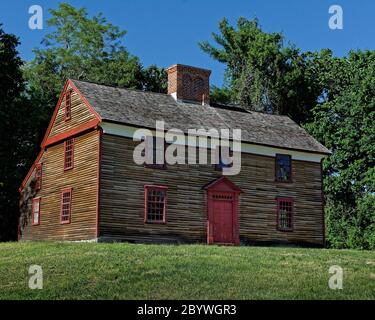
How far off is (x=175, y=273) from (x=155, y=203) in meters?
10.3

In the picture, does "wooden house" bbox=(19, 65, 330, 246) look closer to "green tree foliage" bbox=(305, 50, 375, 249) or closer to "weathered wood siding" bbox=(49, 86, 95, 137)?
"weathered wood siding" bbox=(49, 86, 95, 137)

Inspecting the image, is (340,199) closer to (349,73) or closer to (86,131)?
(349,73)

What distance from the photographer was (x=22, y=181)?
3953 cm

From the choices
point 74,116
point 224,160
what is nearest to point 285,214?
point 224,160

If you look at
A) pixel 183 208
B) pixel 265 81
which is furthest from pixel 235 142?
pixel 265 81

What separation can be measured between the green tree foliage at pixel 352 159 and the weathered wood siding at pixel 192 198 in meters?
8.18

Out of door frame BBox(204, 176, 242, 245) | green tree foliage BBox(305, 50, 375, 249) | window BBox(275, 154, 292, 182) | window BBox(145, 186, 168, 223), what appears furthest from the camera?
green tree foliage BBox(305, 50, 375, 249)

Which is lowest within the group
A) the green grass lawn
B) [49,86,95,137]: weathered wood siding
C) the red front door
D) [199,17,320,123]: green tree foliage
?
the green grass lawn

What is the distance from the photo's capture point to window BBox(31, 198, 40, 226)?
33.5m

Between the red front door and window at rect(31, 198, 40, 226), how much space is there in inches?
363

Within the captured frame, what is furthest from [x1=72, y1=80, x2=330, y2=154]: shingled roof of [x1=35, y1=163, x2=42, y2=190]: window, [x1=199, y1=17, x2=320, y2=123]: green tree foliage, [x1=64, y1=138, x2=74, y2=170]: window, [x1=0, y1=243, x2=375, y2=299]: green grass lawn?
[x1=199, y1=17, x2=320, y2=123]: green tree foliage

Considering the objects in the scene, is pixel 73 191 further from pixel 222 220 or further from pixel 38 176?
pixel 222 220

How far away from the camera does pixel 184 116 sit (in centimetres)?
3228

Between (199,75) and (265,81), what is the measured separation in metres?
19.7
